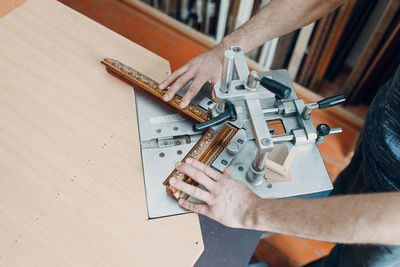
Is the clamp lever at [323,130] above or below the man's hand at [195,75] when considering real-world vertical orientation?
below

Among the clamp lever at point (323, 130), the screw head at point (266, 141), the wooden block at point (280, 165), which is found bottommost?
the wooden block at point (280, 165)

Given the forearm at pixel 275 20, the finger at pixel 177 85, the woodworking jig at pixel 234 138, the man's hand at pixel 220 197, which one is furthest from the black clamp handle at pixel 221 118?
the forearm at pixel 275 20

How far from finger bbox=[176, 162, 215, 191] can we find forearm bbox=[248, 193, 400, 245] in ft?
0.42

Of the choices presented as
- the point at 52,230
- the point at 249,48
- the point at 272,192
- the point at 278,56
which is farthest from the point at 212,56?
the point at 278,56

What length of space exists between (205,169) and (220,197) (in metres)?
0.09

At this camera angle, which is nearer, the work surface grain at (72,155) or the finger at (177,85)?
the work surface grain at (72,155)

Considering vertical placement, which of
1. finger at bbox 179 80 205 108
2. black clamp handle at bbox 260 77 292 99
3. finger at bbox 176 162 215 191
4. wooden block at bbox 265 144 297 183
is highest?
black clamp handle at bbox 260 77 292 99

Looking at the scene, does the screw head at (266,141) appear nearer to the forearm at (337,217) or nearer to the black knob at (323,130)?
the forearm at (337,217)

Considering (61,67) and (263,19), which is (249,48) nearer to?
(263,19)

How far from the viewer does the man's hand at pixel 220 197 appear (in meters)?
0.87

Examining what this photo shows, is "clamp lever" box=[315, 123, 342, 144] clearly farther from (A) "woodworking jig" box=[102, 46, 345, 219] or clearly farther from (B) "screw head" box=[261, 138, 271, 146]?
(B) "screw head" box=[261, 138, 271, 146]

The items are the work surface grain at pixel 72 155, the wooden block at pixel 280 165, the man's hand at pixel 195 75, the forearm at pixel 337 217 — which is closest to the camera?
the forearm at pixel 337 217

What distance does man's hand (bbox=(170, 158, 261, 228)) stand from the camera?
2.85 ft

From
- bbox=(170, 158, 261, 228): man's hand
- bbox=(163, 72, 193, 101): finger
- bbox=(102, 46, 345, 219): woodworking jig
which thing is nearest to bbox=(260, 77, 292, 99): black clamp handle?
bbox=(102, 46, 345, 219): woodworking jig
